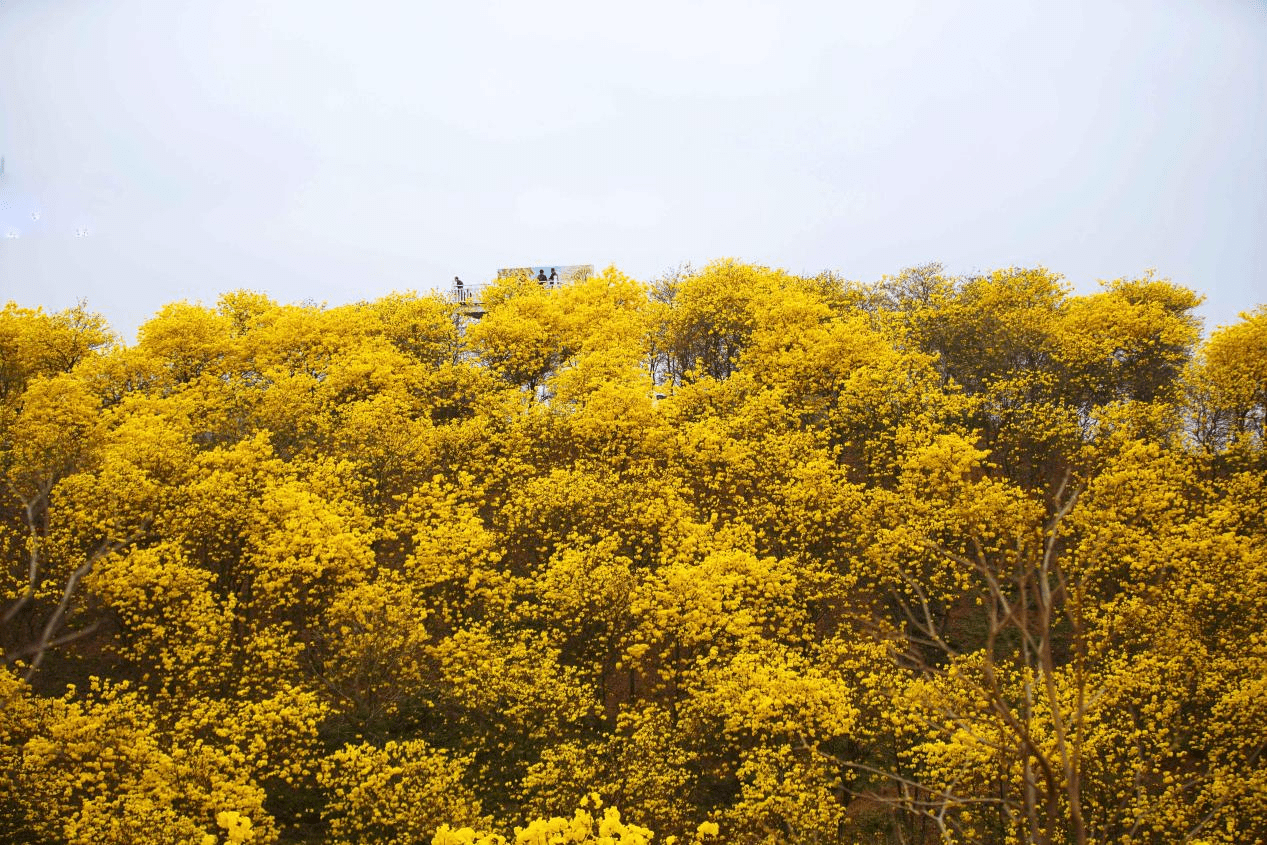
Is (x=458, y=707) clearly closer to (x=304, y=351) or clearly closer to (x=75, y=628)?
(x=75, y=628)

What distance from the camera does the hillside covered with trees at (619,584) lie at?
68.2 ft

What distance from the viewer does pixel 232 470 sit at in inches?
1182

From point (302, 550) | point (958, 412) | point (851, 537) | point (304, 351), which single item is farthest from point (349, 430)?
point (958, 412)

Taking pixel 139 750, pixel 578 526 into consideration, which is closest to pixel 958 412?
pixel 578 526

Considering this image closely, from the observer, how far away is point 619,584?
89.0 ft

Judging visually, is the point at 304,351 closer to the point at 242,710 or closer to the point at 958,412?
the point at 242,710

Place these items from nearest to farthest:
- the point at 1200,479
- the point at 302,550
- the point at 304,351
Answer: the point at 302,550 → the point at 1200,479 → the point at 304,351

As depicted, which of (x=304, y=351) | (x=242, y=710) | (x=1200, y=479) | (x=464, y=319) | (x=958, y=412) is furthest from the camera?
(x=464, y=319)

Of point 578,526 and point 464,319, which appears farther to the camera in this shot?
point 464,319

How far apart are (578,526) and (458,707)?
7054 millimetres

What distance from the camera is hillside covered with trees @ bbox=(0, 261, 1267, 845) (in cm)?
2078

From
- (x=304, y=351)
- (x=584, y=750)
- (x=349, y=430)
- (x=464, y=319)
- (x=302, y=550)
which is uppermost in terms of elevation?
(x=464, y=319)

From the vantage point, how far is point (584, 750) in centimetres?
2180

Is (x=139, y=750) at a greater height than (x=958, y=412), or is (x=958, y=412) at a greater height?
(x=958, y=412)
